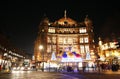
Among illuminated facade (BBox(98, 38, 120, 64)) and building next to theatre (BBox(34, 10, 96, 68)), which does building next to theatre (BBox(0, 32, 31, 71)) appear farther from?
illuminated facade (BBox(98, 38, 120, 64))

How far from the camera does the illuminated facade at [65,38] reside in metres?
101

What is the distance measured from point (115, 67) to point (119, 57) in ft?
121

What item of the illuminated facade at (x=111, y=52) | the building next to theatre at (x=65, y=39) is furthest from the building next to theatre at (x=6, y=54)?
the illuminated facade at (x=111, y=52)

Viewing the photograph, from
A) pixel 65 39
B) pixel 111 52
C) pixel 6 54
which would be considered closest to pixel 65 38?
pixel 65 39

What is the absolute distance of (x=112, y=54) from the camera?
80.8 m

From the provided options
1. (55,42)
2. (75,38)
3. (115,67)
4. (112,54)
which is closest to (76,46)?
(75,38)

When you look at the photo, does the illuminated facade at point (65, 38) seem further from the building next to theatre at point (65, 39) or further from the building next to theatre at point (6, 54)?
the building next to theatre at point (6, 54)

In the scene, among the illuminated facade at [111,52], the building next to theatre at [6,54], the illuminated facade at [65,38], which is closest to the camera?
the illuminated facade at [111,52]

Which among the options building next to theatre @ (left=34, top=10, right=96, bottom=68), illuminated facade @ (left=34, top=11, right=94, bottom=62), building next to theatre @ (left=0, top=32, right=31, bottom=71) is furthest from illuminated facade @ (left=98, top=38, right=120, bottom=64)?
building next to theatre @ (left=0, top=32, right=31, bottom=71)

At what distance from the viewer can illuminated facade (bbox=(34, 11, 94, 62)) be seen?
101188mm

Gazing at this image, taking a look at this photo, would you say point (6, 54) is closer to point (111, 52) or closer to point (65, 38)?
point (65, 38)

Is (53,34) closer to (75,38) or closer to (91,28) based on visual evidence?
(75,38)

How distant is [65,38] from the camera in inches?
4227

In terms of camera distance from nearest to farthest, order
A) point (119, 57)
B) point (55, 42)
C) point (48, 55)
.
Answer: point (119, 57)
point (48, 55)
point (55, 42)
